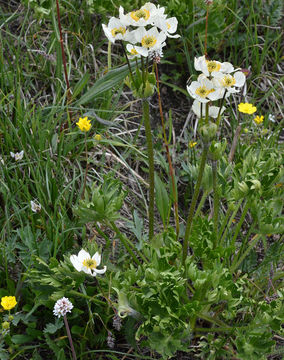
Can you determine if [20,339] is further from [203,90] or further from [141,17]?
[141,17]

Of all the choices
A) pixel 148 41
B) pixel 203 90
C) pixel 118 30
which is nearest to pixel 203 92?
pixel 203 90

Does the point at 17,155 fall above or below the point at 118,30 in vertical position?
below

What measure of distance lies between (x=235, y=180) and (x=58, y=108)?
117 centimetres

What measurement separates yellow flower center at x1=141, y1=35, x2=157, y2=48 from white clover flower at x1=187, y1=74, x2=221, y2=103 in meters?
0.20

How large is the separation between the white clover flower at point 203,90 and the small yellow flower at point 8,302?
3.53 ft

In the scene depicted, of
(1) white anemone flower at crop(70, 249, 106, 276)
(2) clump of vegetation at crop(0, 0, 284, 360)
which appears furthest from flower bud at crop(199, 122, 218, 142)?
(1) white anemone flower at crop(70, 249, 106, 276)

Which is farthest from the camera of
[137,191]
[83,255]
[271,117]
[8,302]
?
[271,117]

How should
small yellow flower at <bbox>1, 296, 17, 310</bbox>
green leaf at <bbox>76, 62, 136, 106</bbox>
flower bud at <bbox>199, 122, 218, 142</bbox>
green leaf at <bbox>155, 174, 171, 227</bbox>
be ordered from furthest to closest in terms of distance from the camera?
green leaf at <bbox>76, 62, 136, 106</bbox>
green leaf at <bbox>155, 174, 171, 227</bbox>
small yellow flower at <bbox>1, 296, 17, 310</bbox>
flower bud at <bbox>199, 122, 218, 142</bbox>

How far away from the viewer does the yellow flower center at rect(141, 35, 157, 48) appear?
71.2 inches

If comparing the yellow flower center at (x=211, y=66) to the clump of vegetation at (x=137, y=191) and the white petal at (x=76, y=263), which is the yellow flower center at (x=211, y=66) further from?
the white petal at (x=76, y=263)

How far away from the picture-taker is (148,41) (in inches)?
71.2

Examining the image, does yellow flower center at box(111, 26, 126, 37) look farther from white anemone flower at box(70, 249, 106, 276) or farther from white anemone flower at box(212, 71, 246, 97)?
white anemone flower at box(70, 249, 106, 276)

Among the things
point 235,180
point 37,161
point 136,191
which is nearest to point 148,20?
point 235,180

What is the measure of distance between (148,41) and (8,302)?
1.15 m
